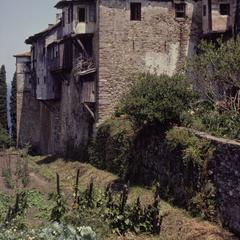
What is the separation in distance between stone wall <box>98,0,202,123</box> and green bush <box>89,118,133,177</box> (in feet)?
4.34

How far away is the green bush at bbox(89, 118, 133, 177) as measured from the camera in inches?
1074

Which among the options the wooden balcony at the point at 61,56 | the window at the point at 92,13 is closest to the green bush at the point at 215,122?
the window at the point at 92,13

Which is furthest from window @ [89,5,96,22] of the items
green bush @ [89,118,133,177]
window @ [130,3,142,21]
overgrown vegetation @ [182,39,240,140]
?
overgrown vegetation @ [182,39,240,140]

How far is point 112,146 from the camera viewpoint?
29203mm

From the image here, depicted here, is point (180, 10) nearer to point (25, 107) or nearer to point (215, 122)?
point (215, 122)

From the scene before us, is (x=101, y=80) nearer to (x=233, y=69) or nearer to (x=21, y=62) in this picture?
(x=233, y=69)

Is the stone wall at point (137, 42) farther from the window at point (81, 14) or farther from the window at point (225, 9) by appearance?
the window at point (225, 9)

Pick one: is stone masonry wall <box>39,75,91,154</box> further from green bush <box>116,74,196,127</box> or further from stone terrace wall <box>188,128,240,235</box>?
stone terrace wall <box>188,128,240,235</box>

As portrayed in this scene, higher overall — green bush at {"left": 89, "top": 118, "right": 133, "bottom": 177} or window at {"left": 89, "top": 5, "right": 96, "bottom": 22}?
window at {"left": 89, "top": 5, "right": 96, "bottom": 22}

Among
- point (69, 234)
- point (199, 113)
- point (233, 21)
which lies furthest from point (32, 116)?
point (69, 234)

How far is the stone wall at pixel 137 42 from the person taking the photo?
31.7 m

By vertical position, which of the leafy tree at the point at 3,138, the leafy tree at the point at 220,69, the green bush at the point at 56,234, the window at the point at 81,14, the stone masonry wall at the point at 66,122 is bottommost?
the leafy tree at the point at 3,138

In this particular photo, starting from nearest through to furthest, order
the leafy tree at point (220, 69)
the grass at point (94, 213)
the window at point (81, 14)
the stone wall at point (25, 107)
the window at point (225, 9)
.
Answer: the grass at point (94, 213) → the leafy tree at point (220, 69) → the window at point (225, 9) → the window at point (81, 14) → the stone wall at point (25, 107)

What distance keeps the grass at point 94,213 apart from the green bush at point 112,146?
489 mm
